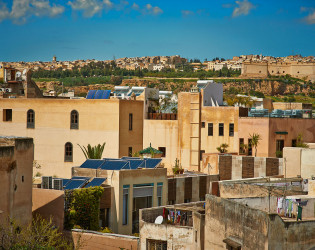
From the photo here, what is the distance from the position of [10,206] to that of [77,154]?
18597mm

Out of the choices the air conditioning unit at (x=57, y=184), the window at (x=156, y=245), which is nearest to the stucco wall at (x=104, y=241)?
the window at (x=156, y=245)

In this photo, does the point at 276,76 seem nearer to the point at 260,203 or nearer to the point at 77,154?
the point at 77,154

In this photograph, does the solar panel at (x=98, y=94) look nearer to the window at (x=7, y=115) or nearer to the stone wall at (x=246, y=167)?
the window at (x=7, y=115)

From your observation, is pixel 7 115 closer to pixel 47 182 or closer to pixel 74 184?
pixel 47 182

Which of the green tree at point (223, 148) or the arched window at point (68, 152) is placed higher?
the green tree at point (223, 148)

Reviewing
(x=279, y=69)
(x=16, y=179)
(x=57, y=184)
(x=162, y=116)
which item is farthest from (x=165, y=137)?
(x=279, y=69)

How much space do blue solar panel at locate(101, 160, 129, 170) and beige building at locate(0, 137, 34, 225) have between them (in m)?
5.41

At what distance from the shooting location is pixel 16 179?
2008cm

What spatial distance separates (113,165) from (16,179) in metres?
6.68

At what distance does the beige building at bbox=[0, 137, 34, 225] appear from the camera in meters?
19.3

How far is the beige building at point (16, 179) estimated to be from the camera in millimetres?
19328

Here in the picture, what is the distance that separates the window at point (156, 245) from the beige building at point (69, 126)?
1614 cm

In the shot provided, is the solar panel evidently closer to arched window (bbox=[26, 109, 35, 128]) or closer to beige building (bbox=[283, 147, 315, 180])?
arched window (bbox=[26, 109, 35, 128])

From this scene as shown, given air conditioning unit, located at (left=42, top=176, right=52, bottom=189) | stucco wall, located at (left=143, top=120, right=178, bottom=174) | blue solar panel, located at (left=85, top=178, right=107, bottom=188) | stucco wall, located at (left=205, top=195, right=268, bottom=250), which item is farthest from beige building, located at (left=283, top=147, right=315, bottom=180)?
air conditioning unit, located at (left=42, top=176, right=52, bottom=189)
